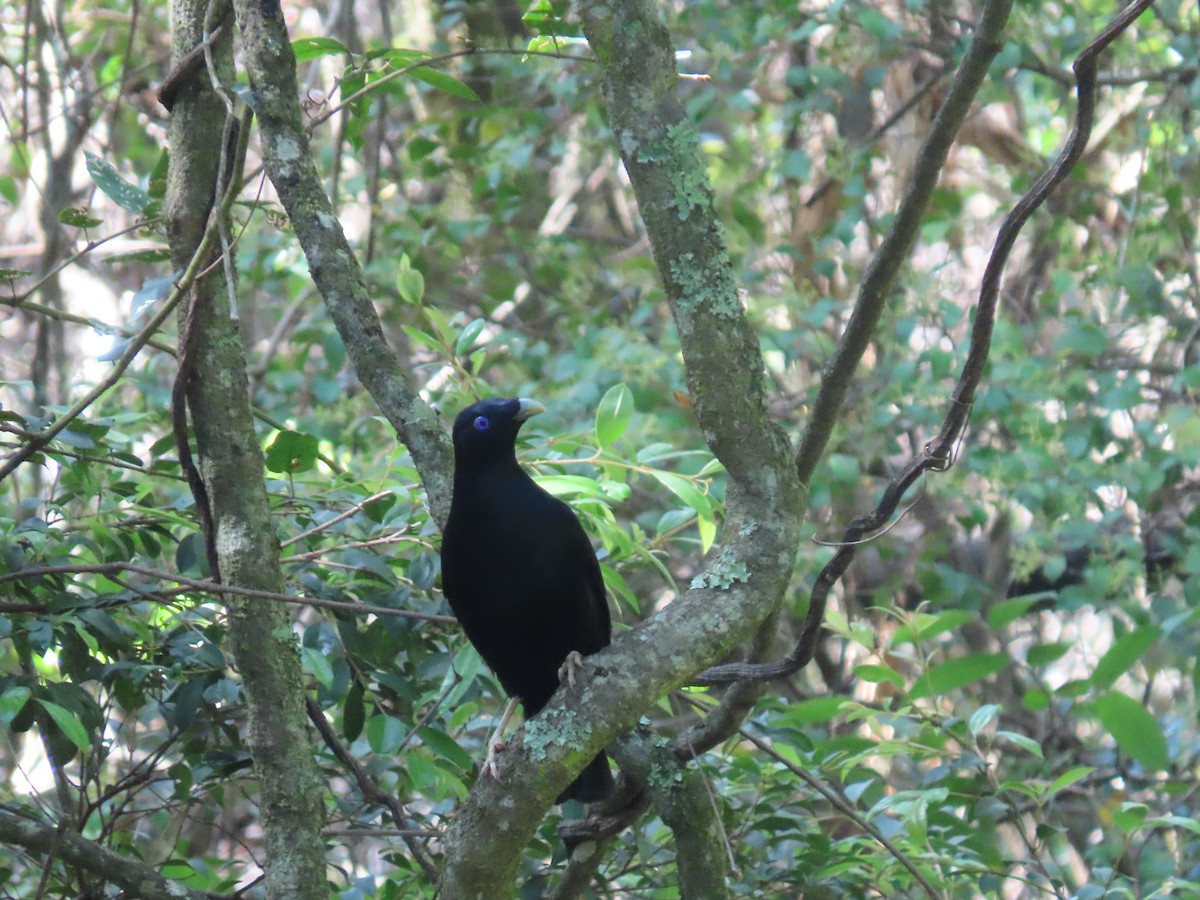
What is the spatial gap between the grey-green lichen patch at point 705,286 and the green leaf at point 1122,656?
1526 millimetres

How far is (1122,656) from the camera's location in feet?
9.62

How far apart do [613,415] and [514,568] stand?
46 cm

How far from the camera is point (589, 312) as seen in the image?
6.36 m

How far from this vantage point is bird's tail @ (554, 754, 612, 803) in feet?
9.15

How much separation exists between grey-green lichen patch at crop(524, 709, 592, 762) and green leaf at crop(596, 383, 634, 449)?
0.87m

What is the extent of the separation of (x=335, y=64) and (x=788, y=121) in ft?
9.11

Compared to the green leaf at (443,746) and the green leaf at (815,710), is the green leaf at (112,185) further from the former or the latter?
the green leaf at (815,710)

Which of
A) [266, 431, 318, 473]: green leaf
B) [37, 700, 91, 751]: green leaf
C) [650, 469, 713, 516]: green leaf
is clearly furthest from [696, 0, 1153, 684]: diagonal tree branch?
[37, 700, 91, 751]: green leaf

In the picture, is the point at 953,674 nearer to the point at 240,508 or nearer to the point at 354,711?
the point at 354,711

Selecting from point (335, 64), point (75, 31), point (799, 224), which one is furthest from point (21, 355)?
point (799, 224)

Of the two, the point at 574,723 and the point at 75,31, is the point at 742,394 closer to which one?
the point at 574,723

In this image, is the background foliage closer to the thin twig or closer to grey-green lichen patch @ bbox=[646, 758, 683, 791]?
the thin twig

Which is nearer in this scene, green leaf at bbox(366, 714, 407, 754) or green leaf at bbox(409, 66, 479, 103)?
green leaf at bbox(366, 714, 407, 754)

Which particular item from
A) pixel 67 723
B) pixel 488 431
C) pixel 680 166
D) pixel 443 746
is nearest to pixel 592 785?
pixel 443 746
